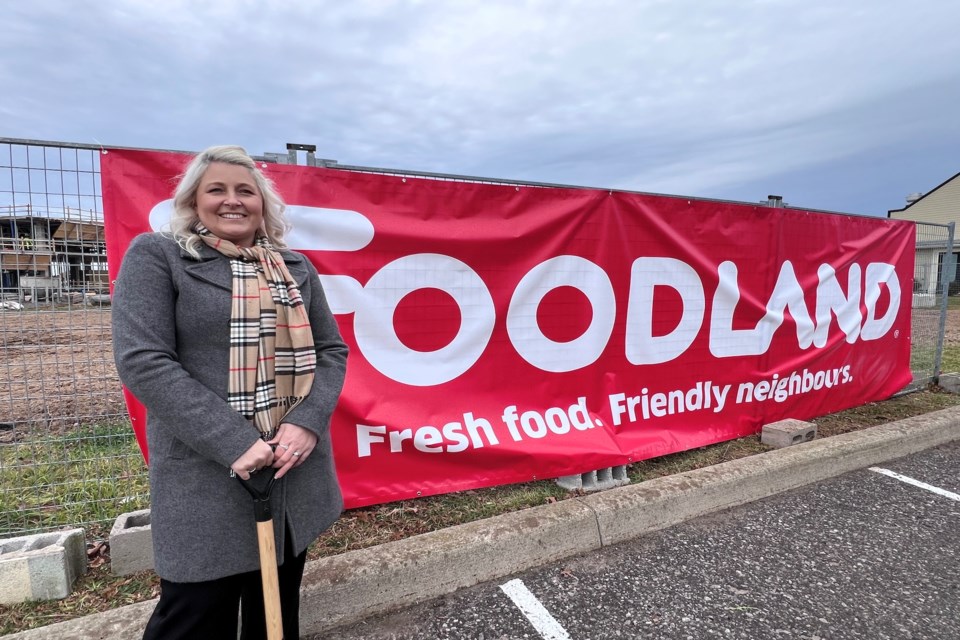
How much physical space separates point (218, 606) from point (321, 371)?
76 centimetres

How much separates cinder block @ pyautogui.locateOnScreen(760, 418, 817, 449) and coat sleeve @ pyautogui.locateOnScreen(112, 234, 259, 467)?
4.22 metres

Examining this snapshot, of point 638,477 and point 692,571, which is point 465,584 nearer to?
point 692,571

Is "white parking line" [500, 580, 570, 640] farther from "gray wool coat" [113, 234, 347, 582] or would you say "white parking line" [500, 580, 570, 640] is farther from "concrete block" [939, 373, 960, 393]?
"concrete block" [939, 373, 960, 393]

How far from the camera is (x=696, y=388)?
13.4ft

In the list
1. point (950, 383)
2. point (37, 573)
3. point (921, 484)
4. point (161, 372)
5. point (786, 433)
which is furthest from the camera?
point (950, 383)

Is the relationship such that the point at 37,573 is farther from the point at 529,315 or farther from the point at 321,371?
the point at 529,315

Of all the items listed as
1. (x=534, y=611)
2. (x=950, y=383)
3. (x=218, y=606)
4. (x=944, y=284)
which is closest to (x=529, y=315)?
(x=534, y=611)

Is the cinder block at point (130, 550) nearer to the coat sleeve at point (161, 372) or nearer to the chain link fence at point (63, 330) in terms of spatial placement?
the chain link fence at point (63, 330)

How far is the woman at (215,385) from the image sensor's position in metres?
1.38

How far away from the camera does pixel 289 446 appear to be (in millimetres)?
1507

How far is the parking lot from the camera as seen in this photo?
2.31 meters

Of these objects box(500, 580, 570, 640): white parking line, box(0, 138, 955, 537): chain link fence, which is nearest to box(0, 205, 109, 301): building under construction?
box(0, 138, 955, 537): chain link fence

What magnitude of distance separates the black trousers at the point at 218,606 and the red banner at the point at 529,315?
4.00 feet

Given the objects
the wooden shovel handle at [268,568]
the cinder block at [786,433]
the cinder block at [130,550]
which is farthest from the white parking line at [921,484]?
the cinder block at [130,550]
